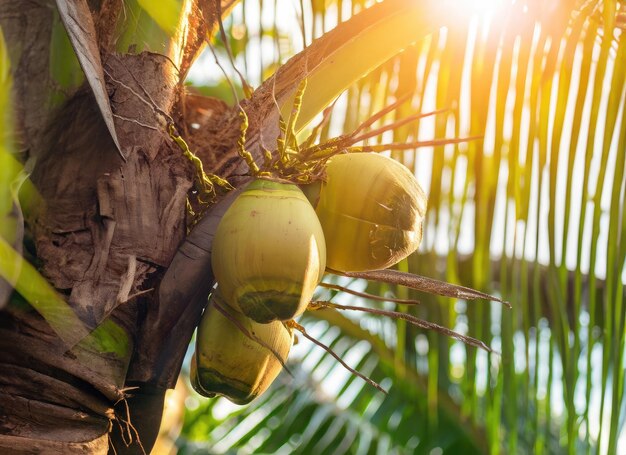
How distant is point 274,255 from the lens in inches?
32.2

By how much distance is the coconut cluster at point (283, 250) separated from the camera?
2.71ft

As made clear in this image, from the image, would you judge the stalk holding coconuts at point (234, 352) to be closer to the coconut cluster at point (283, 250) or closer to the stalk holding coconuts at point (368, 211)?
the coconut cluster at point (283, 250)

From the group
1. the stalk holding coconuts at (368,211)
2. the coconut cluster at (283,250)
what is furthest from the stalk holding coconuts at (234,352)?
the stalk holding coconuts at (368,211)

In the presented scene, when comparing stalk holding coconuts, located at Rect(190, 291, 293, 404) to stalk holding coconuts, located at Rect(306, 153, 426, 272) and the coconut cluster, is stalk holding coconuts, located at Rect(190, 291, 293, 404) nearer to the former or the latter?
the coconut cluster

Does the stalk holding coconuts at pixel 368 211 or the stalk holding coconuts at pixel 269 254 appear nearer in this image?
the stalk holding coconuts at pixel 269 254

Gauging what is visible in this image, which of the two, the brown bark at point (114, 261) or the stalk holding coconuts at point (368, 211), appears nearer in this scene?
the brown bark at point (114, 261)

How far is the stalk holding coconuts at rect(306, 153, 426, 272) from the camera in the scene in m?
0.92

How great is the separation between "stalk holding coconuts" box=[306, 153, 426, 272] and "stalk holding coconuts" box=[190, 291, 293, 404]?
122 mm

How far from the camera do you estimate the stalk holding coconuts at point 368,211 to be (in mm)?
924

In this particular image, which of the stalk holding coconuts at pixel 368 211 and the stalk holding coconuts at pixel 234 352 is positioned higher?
the stalk holding coconuts at pixel 368 211

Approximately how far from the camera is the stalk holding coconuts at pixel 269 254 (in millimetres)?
820

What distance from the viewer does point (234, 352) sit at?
0.91 metres

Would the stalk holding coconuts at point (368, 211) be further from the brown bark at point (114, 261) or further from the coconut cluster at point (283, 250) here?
the brown bark at point (114, 261)

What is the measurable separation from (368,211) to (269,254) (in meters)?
0.16
